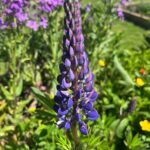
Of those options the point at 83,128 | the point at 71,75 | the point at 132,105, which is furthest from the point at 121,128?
the point at 71,75

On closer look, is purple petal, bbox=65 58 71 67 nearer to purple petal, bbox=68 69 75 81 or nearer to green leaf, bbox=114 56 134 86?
purple petal, bbox=68 69 75 81

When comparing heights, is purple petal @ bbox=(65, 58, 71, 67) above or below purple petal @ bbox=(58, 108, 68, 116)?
above

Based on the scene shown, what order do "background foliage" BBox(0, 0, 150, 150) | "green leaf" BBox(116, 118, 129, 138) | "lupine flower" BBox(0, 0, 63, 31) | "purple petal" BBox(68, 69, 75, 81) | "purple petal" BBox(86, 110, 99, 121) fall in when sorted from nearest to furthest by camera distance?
"purple petal" BBox(68, 69, 75, 81)
"purple petal" BBox(86, 110, 99, 121)
"background foliage" BBox(0, 0, 150, 150)
"green leaf" BBox(116, 118, 129, 138)
"lupine flower" BBox(0, 0, 63, 31)

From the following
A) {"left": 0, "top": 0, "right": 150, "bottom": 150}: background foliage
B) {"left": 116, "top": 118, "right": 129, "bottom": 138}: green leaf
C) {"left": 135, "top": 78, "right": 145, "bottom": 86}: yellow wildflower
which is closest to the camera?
{"left": 0, "top": 0, "right": 150, "bottom": 150}: background foliage

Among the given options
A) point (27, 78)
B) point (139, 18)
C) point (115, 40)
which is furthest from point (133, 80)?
point (139, 18)

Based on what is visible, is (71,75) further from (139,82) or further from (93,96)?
(139,82)

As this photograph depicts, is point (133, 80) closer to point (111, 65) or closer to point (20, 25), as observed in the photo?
point (111, 65)

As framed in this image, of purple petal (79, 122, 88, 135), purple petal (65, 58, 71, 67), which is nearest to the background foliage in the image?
purple petal (79, 122, 88, 135)
